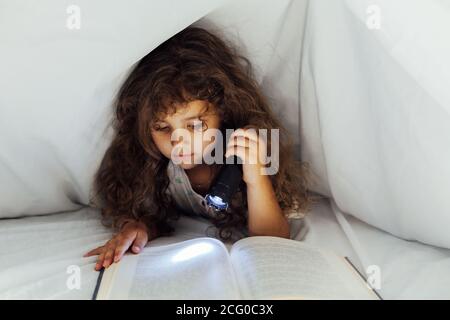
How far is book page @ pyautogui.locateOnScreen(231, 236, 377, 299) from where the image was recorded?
521 millimetres

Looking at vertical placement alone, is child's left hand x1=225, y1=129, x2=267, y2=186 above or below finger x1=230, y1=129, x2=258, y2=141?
below

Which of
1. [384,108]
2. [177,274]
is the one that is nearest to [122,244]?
[177,274]

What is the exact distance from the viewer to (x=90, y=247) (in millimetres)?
704

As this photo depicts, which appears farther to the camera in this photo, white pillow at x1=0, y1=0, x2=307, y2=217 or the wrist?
the wrist

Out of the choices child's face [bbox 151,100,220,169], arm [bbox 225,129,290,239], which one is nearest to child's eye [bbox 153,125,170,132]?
child's face [bbox 151,100,220,169]

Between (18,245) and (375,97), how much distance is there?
1.86 feet

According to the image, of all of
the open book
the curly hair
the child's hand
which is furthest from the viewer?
the curly hair

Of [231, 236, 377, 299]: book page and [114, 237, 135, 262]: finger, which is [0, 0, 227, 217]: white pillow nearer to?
[114, 237, 135, 262]: finger

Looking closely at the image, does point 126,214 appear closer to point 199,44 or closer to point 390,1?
point 199,44

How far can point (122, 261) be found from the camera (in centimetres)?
62

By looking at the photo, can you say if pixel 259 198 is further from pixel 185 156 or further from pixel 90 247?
pixel 90 247

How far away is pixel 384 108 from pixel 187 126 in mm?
289

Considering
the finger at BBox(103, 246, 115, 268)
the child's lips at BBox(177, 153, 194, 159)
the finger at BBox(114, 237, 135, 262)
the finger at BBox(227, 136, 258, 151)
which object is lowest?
the finger at BBox(103, 246, 115, 268)
